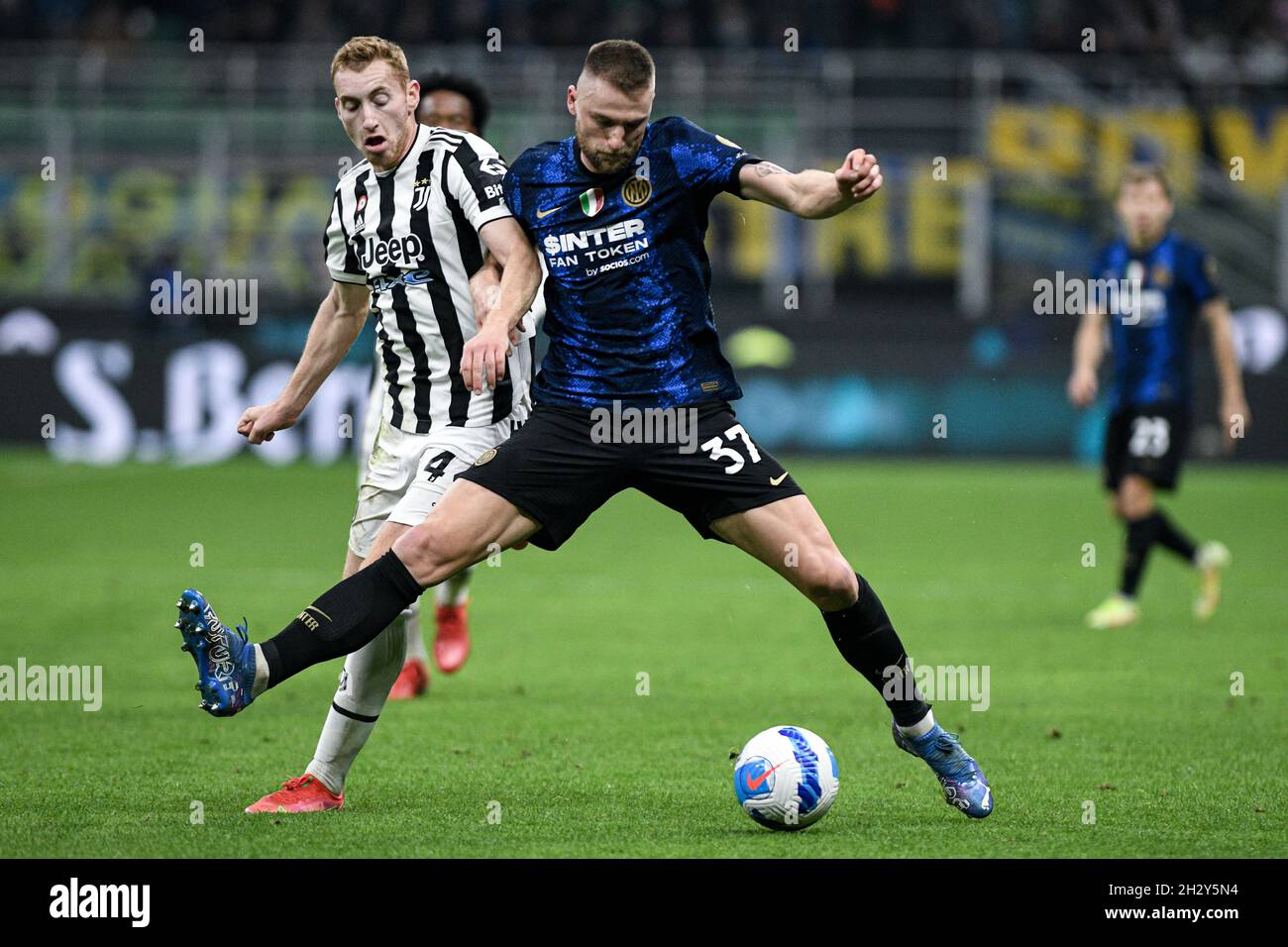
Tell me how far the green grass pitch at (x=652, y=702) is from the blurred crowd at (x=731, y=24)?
32.9 ft

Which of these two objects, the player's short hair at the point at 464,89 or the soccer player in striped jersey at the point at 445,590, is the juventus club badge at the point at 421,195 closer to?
the soccer player in striped jersey at the point at 445,590

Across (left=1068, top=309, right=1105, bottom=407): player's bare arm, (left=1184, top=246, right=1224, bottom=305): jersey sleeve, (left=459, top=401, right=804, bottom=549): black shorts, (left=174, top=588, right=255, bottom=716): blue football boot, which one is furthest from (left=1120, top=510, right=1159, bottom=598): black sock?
(left=174, top=588, right=255, bottom=716): blue football boot

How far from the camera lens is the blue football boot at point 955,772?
223 inches

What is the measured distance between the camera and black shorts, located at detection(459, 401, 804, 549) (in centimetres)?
554

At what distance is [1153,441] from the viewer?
1077 cm

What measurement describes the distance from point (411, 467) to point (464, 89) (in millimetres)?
2690

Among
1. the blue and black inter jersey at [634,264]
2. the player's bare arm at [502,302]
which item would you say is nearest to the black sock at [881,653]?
the blue and black inter jersey at [634,264]

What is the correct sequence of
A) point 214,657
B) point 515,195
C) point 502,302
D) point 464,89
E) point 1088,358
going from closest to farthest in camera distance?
point 214,657, point 502,302, point 515,195, point 464,89, point 1088,358

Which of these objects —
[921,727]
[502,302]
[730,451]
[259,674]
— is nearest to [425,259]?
[502,302]

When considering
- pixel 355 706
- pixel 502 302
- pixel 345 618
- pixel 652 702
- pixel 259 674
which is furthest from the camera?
pixel 652 702

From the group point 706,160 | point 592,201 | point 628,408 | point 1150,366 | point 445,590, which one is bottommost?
point 445,590

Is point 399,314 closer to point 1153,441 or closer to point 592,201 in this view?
point 592,201

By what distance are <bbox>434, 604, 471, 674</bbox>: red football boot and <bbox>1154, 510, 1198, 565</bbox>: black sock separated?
4407mm

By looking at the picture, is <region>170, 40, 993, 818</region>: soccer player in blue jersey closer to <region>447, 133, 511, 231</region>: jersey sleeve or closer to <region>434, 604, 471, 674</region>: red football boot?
<region>447, 133, 511, 231</region>: jersey sleeve
